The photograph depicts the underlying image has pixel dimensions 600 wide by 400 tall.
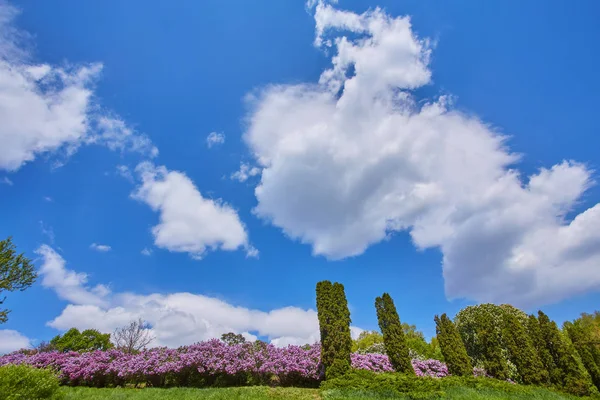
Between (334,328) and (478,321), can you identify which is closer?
(334,328)

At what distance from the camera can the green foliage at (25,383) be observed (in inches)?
272

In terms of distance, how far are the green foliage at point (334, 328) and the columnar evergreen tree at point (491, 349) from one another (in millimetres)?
9644

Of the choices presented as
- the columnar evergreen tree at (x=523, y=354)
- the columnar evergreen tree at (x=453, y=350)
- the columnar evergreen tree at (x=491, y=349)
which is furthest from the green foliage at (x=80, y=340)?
the columnar evergreen tree at (x=523, y=354)

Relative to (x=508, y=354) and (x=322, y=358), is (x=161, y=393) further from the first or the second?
(x=508, y=354)

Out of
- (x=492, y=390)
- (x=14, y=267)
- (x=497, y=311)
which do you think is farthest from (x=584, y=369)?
(x=14, y=267)

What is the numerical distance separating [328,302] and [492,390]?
829 cm

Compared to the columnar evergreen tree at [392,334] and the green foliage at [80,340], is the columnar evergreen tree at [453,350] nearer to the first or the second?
the columnar evergreen tree at [392,334]

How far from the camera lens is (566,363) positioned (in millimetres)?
16906

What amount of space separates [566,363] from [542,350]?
45.5 inches

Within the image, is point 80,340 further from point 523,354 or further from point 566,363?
point 566,363

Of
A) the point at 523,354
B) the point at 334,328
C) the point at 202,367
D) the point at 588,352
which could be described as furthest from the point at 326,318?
the point at 588,352

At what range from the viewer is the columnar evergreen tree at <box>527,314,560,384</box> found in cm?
1712

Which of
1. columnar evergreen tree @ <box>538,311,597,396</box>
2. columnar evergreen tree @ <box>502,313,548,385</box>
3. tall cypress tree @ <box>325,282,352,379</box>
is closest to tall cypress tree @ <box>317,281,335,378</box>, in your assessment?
tall cypress tree @ <box>325,282,352,379</box>

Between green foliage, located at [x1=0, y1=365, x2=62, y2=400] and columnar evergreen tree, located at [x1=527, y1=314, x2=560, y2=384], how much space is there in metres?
23.7
